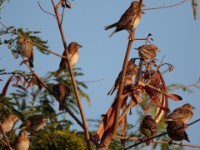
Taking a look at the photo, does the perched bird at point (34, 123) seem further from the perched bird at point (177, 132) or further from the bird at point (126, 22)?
the perched bird at point (177, 132)

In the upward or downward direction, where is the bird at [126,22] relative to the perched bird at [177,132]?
upward

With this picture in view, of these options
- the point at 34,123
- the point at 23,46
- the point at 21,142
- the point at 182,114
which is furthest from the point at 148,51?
the point at 34,123

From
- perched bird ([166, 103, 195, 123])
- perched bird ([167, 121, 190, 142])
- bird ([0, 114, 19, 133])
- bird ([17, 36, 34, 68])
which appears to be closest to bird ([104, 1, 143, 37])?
bird ([17, 36, 34, 68])

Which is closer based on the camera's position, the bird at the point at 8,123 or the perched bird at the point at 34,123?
the bird at the point at 8,123

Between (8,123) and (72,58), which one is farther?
(72,58)

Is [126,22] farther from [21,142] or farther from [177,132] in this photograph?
[21,142]

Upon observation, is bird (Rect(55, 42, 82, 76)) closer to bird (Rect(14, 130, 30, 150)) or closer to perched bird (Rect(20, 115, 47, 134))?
perched bird (Rect(20, 115, 47, 134))

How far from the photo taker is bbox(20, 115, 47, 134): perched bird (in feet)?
27.6

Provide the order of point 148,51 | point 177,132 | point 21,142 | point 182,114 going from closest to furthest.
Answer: point 177,132, point 148,51, point 182,114, point 21,142

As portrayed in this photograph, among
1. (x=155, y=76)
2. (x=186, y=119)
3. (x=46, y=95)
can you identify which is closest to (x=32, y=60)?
(x=46, y=95)

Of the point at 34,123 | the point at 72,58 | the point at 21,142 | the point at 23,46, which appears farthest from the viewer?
the point at 72,58

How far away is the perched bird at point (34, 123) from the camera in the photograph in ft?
27.6

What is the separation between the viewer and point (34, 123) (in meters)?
8.41

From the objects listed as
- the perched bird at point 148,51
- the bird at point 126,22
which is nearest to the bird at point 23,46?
the bird at point 126,22
